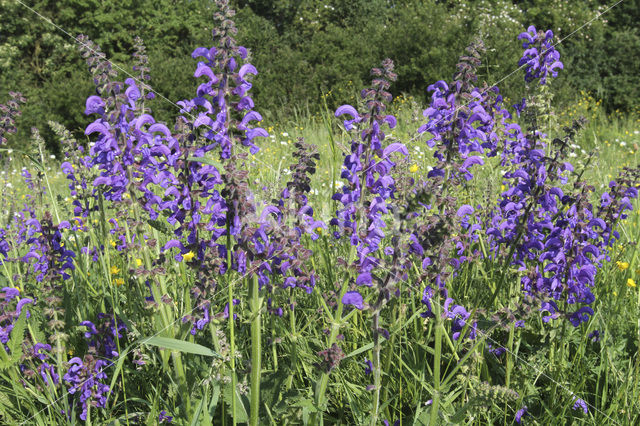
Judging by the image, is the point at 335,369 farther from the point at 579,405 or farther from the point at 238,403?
the point at 579,405

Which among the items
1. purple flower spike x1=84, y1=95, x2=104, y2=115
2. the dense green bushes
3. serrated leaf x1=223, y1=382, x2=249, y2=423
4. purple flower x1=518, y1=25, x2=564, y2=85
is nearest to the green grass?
serrated leaf x1=223, y1=382, x2=249, y2=423

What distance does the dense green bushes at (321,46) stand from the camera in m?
14.4

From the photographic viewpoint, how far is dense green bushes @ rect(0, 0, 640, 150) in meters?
14.4

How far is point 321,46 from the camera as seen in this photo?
16.3m

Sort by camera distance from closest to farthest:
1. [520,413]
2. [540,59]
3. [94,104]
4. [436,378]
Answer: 1. [436,378]
2. [94,104]
3. [520,413]
4. [540,59]

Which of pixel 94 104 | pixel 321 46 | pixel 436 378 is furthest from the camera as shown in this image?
pixel 321 46

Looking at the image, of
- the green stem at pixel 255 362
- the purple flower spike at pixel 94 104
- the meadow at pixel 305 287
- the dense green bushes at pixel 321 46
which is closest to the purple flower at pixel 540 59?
the meadow at pixel 305 287

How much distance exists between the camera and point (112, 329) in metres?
2.57

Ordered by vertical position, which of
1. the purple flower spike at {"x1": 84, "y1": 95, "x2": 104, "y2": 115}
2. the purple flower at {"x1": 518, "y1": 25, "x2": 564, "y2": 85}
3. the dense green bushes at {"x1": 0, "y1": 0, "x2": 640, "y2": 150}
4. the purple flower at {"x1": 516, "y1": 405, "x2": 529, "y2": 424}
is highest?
the dense green bushes at {"x1": 0, "y1": 0, "x2": 640, "y2": 150}

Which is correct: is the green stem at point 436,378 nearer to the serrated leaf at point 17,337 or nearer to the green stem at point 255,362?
the green stem at point 255,362

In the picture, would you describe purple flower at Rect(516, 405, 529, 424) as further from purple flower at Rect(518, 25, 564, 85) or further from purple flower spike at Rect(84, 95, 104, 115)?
purple flower spike at Rect(84, 95, 104, 115)

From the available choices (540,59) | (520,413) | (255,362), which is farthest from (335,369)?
(540,59)

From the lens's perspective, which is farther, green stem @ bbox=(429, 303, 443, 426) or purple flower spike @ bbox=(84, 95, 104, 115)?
purple flower spike @ bbox=(84, 95, 104, 115)

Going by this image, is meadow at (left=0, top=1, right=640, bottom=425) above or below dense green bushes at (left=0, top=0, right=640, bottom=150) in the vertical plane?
below
